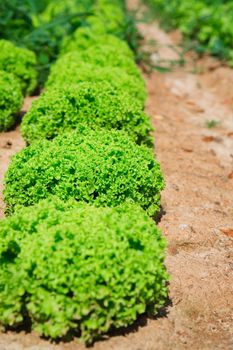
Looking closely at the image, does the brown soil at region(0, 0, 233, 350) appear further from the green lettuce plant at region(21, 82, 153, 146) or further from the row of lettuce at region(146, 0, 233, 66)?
the row of lettuce at region(146, 0, 233, 66)

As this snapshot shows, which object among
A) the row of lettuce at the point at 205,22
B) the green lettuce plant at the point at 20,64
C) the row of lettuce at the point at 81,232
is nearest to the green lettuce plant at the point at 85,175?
the row of lettuce at the point at 81,232

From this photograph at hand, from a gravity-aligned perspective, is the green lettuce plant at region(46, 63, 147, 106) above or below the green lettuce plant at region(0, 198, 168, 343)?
above

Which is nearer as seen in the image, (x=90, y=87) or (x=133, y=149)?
(x=133, y=149)

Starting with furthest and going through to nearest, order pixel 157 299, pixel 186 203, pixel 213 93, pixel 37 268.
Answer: pixel 213 93 < pixel 186 203 < pixel 157 299 < pixel 37 268

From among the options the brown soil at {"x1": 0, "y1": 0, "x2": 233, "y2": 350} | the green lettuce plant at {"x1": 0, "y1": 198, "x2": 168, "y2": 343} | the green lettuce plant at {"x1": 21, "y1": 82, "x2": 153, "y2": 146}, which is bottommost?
the brown soil at {"x1": 0, "y1": 0, "x2": 233, "y2": 350}

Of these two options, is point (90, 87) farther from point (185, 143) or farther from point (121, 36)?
point (121, 36)

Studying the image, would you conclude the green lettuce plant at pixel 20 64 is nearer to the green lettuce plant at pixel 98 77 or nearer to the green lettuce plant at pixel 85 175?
the green lettuce plant at pixel 98 77

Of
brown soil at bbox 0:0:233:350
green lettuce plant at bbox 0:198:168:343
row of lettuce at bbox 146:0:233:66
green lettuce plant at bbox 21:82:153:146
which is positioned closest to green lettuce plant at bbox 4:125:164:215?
brown soil at bbox 0:0:233:350

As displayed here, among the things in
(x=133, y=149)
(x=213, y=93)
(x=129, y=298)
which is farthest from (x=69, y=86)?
(x=213, y=93)
